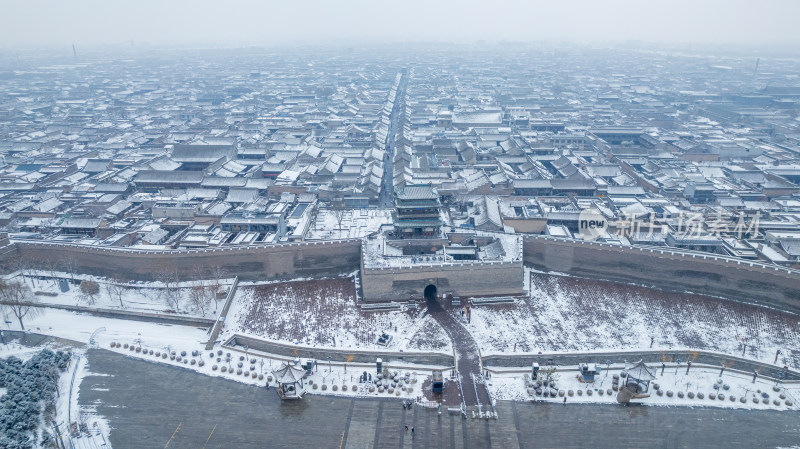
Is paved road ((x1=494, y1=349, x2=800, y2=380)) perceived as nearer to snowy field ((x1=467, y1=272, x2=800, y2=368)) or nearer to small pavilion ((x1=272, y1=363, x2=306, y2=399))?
snowy field ((x1=467, y1=272, x2=800, y2=368))

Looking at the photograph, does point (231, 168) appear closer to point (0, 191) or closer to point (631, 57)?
point (0, 191)

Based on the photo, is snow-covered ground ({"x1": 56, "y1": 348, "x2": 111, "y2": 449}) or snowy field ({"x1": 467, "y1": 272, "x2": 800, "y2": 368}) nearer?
snow-covered ground ({"x1": 56, "y1": 348, "x2": 111, "y2": 449})

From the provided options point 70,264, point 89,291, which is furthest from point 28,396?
point 70,264

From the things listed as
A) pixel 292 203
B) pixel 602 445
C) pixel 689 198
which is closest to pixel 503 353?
pixel 602 445

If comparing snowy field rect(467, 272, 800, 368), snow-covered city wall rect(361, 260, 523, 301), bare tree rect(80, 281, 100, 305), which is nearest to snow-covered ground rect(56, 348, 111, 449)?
bare tree rect(80, 281, 100, 305)

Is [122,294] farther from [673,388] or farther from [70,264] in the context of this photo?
[673,388]

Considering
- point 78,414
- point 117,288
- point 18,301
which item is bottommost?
point 78,414
